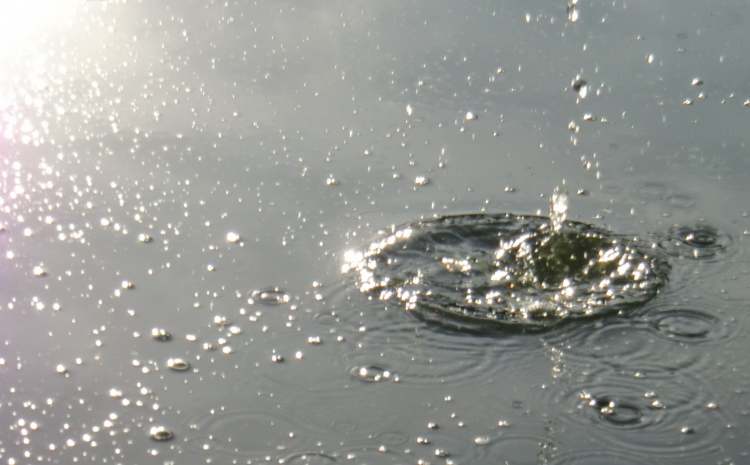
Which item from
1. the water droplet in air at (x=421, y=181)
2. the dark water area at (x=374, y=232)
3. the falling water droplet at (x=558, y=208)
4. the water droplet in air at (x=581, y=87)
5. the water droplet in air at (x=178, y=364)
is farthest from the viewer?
the water droplet in air at (x=581, y=87)

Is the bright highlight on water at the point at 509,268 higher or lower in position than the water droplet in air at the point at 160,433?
higher

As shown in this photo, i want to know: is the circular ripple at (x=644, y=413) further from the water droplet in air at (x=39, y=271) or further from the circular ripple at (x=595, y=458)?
the water droplet in air at (x=39, y=271)

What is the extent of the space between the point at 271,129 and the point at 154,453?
1931 mm

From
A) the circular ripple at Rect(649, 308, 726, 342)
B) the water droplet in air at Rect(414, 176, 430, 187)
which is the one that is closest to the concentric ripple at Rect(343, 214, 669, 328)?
the circular ripple at Rect(649, 308, 726, 342)

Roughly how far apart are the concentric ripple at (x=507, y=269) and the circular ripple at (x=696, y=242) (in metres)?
0.09

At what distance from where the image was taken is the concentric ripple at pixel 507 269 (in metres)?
4.05

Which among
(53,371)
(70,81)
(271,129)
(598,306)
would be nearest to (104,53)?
(70,81)

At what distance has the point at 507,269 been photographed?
4297 millimetres

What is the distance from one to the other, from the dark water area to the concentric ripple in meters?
0.01

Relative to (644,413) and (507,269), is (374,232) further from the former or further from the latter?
(644,413)

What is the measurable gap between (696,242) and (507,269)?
2.13 feet

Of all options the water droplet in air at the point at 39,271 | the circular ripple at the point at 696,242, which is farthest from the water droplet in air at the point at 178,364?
the circular ripple at the point at 696,242

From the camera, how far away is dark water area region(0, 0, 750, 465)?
348 cm

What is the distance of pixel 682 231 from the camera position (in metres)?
4.42
